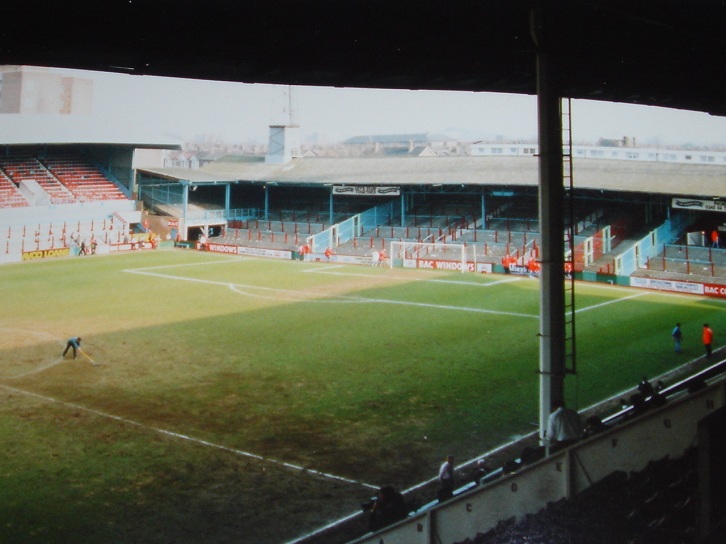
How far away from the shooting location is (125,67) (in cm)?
1609

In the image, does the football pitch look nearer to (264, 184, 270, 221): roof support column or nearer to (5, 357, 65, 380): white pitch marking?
(5, 357, 65, 380): white pitch marking

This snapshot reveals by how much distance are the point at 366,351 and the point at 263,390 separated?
5.42m

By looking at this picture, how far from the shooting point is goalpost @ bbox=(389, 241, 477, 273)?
1905 inches

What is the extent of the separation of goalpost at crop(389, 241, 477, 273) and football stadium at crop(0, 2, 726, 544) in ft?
0.59

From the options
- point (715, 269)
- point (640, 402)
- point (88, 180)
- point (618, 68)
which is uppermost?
point (88, 180)

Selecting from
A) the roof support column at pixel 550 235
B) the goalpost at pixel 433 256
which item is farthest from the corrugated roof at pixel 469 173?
the roof support column at pixel 550 235

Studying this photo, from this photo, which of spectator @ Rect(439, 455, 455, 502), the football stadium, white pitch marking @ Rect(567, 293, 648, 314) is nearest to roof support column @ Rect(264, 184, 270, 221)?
the football stadium

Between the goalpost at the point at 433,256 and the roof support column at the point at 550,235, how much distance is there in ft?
104

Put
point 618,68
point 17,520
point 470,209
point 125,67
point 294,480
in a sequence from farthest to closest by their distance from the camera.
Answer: point 470,209 < point 618,68 < point 125,67 < point 294,480 < point 17,520

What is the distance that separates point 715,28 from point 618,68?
500cm

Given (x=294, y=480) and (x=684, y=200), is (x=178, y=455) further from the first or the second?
(x=684, y=200)

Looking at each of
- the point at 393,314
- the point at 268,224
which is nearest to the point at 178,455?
the point at 393,314

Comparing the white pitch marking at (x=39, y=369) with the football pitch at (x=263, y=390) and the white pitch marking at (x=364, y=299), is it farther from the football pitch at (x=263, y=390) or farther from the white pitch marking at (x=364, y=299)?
the white pitch marking at (x=364, y=299)

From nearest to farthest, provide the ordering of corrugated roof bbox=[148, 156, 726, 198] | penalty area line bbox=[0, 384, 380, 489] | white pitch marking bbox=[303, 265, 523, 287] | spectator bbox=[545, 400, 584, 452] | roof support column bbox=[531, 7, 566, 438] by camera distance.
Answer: spectator bbox=[545, 400, 584, 452] → penalty area line bbox=[0, 384, 380, 489] → roof support column bbox=[531, 7, 566, 438] → white pitch marking bbox=[303, 265, 523, 287] → corrugated roof bbox=[148, 156, 726, 198]
